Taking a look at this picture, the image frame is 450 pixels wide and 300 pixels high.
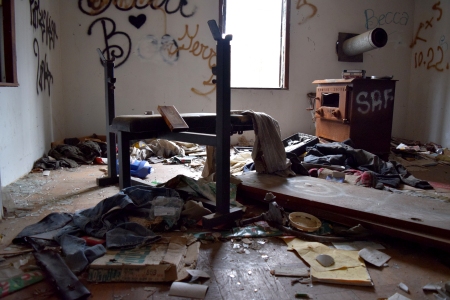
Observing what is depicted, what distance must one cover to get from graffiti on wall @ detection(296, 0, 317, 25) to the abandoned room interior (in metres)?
0.03

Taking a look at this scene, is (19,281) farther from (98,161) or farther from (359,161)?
(359,161)

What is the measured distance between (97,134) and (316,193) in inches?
163

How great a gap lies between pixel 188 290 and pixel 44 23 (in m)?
4.35

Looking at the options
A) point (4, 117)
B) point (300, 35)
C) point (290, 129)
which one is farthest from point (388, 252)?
point (300, 35)

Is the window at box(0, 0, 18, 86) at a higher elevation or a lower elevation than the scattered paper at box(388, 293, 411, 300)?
higher

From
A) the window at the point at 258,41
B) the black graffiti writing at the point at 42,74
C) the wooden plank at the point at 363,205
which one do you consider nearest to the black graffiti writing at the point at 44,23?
the black graffiti writing at the point at 42,74

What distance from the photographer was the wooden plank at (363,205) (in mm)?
1922

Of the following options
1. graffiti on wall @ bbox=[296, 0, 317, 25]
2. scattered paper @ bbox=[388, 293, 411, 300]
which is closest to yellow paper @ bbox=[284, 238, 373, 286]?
scattered paper @ bbox=[388, 293, 411, 300]

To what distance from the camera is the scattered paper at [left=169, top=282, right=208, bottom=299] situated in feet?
4.83

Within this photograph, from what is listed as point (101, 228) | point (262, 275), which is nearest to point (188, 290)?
point (262, 275)

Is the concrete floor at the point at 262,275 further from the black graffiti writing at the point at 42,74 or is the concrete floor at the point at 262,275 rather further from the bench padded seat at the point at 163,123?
the black graffiti writing at the point at 42,74

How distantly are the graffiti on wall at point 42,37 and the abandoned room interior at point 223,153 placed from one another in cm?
4

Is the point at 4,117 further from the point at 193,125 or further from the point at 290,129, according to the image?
the point at 290,129

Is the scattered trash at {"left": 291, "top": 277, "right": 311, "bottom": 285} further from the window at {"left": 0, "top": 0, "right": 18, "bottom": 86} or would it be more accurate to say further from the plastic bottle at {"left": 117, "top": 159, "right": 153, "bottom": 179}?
the window at {"left": 0, "top": 0, "right": 18, "bottom": 86}
